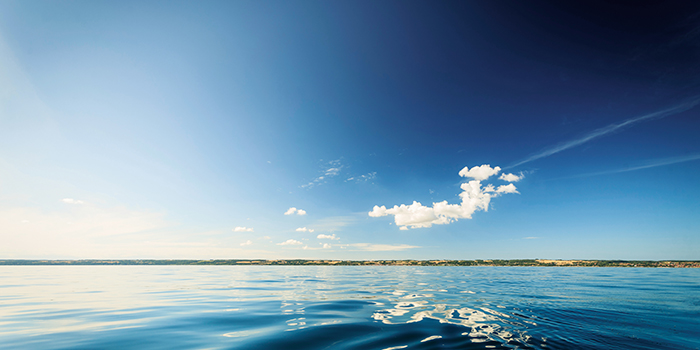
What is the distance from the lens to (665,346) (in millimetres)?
9578

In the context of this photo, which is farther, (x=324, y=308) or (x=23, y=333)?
(x=324, y=308)

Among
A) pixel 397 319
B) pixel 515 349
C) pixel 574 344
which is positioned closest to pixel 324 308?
pixel 397 319

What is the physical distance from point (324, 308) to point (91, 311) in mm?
15433

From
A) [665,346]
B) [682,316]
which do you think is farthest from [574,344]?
[682,316]

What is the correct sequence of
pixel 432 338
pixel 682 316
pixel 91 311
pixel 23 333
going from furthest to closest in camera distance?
pixel 91 311 → pixel 682 316 → pixel 23 333 → pixel 432 338

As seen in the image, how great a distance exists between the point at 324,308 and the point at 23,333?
14.6 meters

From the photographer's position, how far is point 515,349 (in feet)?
28.6

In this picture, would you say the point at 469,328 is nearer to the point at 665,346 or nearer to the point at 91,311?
the point at 665,346

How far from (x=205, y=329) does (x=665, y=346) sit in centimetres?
1904

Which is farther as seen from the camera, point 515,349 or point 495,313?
point 495,313

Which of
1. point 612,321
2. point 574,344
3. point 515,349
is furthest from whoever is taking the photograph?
point 612,321

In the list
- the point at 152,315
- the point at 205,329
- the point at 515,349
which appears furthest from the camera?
the point at 152,315

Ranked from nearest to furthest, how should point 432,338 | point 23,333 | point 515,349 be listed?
point 515,349 → point 432,338 → point 23,333

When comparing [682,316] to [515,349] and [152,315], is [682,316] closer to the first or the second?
[515,349]
